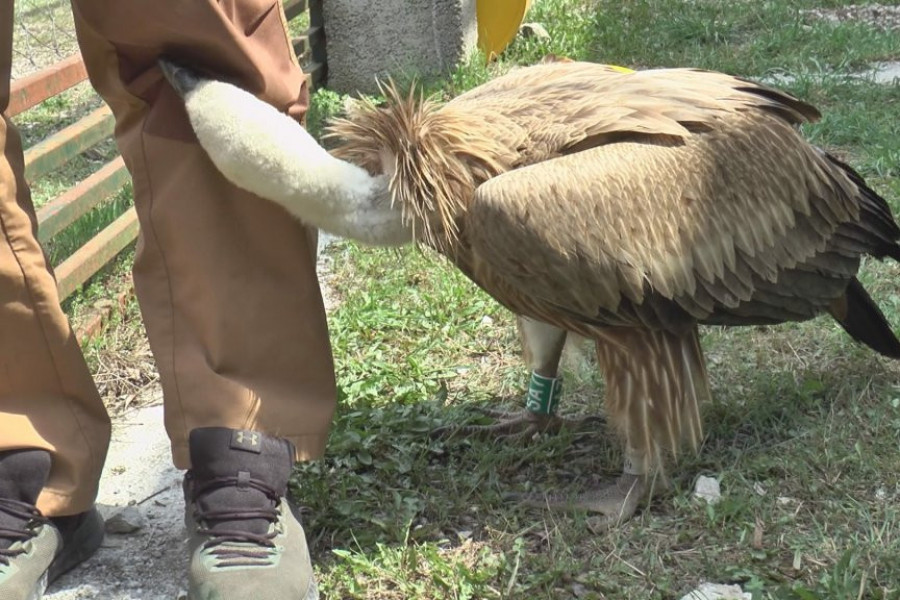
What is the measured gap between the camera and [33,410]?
2.57m

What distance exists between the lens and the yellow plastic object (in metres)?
6.40

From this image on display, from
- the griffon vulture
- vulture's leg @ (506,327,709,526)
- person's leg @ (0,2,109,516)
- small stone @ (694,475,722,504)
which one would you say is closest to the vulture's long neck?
the griffon vulture

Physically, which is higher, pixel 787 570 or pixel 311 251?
pixel 311 251

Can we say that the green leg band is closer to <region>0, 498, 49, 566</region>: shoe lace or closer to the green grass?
the green grass

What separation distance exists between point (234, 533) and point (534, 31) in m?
4.81

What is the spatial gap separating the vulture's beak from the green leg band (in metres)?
1.32

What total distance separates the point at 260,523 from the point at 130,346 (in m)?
1.52

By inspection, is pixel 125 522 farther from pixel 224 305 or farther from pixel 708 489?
pixel 708 489

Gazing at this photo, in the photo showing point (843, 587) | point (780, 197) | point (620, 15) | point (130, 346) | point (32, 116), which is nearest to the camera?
point (843, 587)

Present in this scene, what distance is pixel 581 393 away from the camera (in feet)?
11.4

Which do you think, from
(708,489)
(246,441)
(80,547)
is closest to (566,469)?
(708,489)

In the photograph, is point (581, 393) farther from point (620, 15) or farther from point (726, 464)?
point (620, 15)

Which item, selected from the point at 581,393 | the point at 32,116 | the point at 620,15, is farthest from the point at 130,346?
the point at 620,15

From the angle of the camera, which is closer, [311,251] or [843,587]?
[843,587]
